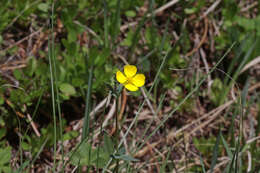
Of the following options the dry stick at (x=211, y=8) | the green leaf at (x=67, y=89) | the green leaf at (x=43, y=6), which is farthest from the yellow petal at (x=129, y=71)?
the dry stick at (x=211, y=8)

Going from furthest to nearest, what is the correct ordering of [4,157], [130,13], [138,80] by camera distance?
[130,13] < [4,157] < [138,80]

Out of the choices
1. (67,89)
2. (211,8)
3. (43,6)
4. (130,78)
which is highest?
(43,6)

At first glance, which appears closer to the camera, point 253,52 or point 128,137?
point 128,137

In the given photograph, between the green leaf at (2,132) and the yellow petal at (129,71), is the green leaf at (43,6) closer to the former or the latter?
the green leaf at (2,132)

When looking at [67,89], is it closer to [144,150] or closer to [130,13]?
[144,150]

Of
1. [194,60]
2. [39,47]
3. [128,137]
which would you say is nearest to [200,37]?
[194,60]

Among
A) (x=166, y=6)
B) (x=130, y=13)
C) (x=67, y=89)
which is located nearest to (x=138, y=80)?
(x=67, y=89)

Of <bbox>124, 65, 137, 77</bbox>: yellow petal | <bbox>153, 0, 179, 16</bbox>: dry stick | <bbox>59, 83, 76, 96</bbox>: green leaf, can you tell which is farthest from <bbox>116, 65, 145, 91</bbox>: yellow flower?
<bbox>153, 0, 179, 16</bbox>: dry stick

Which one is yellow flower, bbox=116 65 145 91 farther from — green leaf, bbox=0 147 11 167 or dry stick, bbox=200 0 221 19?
dry stick, bbox=200 0 221 19

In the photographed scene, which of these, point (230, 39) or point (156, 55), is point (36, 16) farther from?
point (230, 39)

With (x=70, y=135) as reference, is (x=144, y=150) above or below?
below

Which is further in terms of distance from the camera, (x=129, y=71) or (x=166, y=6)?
(x=166, y=6)
